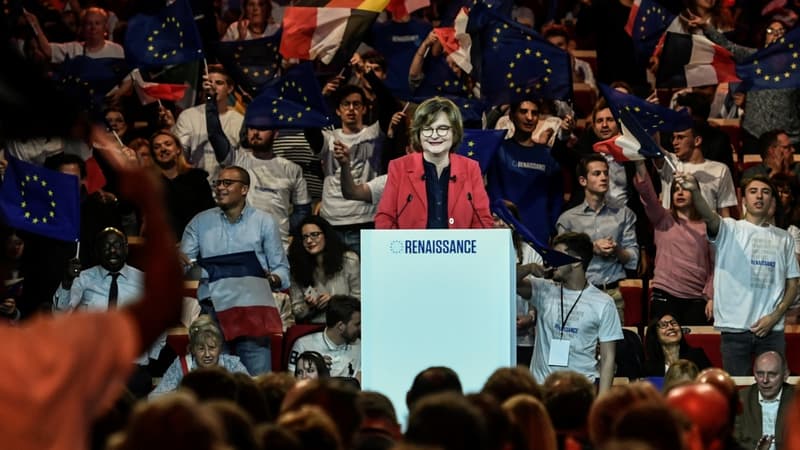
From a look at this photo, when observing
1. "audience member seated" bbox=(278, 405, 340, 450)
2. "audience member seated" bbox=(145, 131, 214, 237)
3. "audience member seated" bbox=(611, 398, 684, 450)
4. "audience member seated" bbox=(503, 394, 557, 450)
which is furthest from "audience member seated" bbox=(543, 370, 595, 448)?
"audience member seated" bbox=(145, 131, 214, 237)

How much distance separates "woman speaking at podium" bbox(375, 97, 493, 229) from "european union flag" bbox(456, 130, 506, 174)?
9.41 ft

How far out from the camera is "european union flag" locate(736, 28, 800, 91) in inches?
459

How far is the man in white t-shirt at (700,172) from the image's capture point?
37.2 feet

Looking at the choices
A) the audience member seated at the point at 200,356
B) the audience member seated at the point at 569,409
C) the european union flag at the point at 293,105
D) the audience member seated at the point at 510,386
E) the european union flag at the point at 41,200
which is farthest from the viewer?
the european union flag at the point at 293,105

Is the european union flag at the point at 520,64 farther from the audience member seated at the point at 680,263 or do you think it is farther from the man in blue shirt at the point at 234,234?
the man in blue shirt at the point at 234,234

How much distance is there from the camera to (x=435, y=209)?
25.7 ft

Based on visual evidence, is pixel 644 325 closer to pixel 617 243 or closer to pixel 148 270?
pixel 617 243

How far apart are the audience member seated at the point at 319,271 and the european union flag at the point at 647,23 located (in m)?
3.48

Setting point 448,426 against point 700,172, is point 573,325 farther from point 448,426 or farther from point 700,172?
point 448,426

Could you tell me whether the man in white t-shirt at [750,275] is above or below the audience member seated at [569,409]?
above

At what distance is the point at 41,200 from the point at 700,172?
183 inches

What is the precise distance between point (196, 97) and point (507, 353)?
625 centimetres

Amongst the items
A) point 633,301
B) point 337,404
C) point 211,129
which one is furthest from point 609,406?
point 211,129

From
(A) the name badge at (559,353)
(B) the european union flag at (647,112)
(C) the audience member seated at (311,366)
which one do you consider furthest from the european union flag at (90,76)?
(A) the name badge at (559,353)
